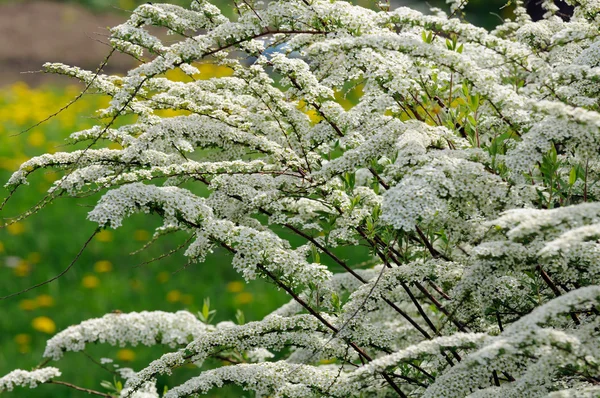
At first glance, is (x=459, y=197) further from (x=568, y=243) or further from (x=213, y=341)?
(x=213, y=341)

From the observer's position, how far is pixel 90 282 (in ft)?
16.6

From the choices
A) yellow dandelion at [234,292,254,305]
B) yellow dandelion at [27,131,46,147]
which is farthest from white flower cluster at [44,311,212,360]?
yellow dandelion at [27,131,46,147]

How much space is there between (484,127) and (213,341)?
3.96 ft

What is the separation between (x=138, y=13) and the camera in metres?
2.17

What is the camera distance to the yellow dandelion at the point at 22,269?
512cm

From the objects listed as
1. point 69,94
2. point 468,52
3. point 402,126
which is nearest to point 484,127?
point 468,52

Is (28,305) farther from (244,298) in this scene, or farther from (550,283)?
(550,283)

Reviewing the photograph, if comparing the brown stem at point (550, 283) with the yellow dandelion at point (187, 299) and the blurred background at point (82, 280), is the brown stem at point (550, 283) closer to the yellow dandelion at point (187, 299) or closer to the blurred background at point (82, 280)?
the blurred background at point (82, 280)

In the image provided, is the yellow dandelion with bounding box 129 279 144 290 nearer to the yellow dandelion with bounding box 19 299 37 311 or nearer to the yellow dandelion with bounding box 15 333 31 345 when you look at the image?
the yellow dandelion with bounding box 19 299 37 311

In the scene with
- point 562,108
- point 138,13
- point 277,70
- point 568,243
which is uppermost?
point 138,13

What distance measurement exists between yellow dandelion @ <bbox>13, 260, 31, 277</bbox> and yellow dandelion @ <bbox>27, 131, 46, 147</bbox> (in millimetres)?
2204

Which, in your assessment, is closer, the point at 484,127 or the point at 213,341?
the point at 213,341

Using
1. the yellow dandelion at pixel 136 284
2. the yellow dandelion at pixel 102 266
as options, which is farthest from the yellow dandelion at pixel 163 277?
the yellow dandelion at pixel 102 266

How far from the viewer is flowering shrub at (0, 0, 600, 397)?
1.78 m
